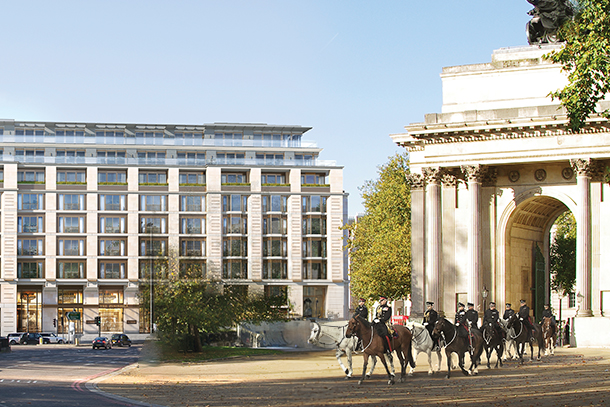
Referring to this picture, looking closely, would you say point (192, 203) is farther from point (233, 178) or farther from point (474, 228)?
point (474, 228)

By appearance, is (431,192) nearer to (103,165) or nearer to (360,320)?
(360,320)

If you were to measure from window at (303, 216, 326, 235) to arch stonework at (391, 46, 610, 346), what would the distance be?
75.2 m

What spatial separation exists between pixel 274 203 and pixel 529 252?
7511cm

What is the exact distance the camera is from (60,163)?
403 ft

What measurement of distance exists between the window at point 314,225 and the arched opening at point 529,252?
73252 mm

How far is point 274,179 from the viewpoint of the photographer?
128 metres

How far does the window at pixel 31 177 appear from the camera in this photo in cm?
12225

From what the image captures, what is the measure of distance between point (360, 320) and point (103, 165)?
10014 centimetres

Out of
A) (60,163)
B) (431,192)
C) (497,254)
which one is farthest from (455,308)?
(60,163)

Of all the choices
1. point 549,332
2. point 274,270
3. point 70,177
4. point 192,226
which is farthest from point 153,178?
point 549,332

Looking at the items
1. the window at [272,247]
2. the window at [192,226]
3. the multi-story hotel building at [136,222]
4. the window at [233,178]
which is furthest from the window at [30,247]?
the window at [272,247]

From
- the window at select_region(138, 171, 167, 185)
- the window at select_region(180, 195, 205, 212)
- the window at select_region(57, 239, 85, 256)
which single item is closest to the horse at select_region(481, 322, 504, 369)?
the window at select_region(180, 195, 205, 212)

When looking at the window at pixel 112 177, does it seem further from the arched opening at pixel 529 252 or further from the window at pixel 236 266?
the arched opening at pixel 529 252

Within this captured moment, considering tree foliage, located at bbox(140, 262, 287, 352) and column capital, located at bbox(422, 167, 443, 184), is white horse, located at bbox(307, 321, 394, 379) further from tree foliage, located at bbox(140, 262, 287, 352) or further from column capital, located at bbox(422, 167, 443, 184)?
column capital, located at bbox(422, 167, 443, 184)
